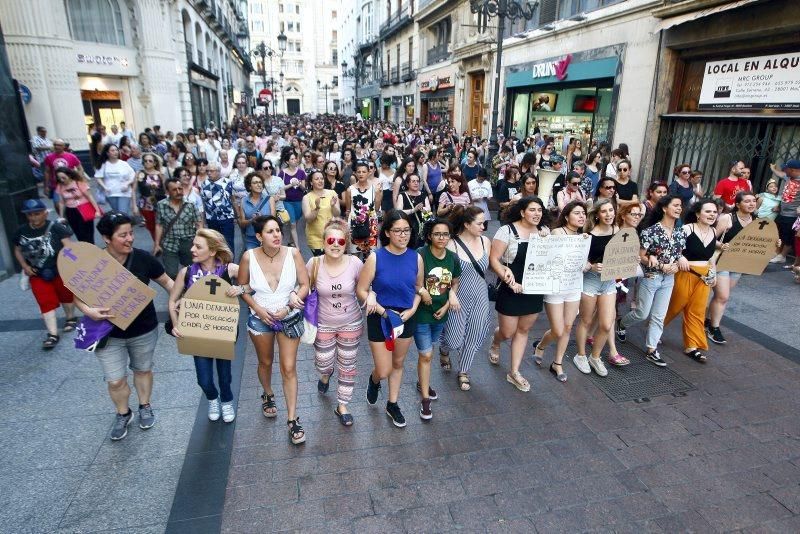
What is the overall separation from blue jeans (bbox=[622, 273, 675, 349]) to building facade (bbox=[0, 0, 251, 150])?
17380 millimetres

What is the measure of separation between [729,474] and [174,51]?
74.7ft

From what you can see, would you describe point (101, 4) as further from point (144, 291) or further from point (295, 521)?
point (295, 521)

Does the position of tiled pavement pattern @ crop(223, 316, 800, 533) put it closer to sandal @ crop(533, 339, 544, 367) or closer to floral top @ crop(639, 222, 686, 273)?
sandal @ crop(533, 339, 544, 367)

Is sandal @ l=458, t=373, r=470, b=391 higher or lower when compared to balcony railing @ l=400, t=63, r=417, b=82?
lower

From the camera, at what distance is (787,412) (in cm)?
430

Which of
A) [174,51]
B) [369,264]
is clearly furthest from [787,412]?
[174,51]

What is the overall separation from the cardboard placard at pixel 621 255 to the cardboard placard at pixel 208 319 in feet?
11.0

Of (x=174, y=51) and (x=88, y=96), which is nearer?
(x=88, y=96)

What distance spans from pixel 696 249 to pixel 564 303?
1.64 metres

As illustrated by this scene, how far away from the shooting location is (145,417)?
3.93 m

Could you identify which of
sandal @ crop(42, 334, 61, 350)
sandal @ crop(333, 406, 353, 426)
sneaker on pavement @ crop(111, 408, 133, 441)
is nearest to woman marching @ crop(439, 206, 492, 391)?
sandal @ crop(333, 406, 353, 426)

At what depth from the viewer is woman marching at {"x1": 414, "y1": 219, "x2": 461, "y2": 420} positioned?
3809mm

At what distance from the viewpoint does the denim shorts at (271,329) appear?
3625 mm

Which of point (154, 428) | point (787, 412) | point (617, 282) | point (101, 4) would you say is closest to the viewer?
point (154, 428)
